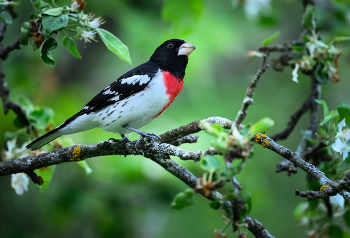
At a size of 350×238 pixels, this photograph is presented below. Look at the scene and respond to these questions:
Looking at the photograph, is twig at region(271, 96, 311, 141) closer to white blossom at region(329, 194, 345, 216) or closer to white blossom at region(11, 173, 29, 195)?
white blossom at region(329, 194, 345, 216)

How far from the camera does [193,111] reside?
487 centimetres

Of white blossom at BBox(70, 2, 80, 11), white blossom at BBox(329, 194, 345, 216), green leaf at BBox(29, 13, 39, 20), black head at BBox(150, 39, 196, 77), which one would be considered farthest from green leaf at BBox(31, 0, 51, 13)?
white blossom at BBox(329, 194, 345, 216)

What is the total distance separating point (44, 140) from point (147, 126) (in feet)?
5.86

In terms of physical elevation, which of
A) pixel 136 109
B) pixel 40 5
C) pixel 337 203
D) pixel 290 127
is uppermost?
pixel 290 127

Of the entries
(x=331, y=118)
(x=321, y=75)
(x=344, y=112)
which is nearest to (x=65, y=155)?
(x=331, y=118)

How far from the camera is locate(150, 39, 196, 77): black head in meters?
3.24

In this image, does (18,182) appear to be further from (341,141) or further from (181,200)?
(341,141)

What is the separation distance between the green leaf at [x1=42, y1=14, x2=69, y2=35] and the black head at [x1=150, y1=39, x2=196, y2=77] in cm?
130

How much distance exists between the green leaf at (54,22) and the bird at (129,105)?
38.3 inches

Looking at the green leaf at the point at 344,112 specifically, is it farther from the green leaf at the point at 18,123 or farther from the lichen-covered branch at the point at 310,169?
the green leaf at the point at 18,123

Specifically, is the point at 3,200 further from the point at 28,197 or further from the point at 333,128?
the point at 333,128

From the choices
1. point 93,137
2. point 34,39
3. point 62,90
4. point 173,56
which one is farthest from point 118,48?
point 62,90

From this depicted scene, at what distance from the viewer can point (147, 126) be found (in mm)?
4348

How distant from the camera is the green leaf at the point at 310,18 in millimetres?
2830
